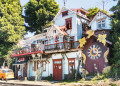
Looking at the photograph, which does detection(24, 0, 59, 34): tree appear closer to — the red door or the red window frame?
the red window frame

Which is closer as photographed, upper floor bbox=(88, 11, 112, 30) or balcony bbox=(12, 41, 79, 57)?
balcony bbox=(12, 41, 79, 57)

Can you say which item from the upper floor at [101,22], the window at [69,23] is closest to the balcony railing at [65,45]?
the window at [69,23]

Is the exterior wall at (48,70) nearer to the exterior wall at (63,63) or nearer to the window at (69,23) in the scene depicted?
the exterior wall at (63,63)

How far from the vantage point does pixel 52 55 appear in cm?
2531

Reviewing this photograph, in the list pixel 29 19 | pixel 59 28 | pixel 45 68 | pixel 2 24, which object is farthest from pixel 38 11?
pixel 45 68

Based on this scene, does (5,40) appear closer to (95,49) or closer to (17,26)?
(17,26)

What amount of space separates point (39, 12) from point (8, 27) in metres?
10.4

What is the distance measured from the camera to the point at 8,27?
31.7 m

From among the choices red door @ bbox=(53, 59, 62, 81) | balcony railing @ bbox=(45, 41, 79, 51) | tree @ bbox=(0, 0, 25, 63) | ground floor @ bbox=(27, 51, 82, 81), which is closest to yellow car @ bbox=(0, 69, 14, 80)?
ground floor @ bbox=(27, 51, 82, 81)

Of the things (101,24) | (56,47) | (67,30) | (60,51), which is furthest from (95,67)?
(67,30)

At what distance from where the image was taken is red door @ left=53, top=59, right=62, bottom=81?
23742 mm

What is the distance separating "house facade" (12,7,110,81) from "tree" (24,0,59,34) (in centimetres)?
1208

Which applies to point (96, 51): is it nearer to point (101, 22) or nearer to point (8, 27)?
point (101, 22)

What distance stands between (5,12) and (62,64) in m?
18.2
